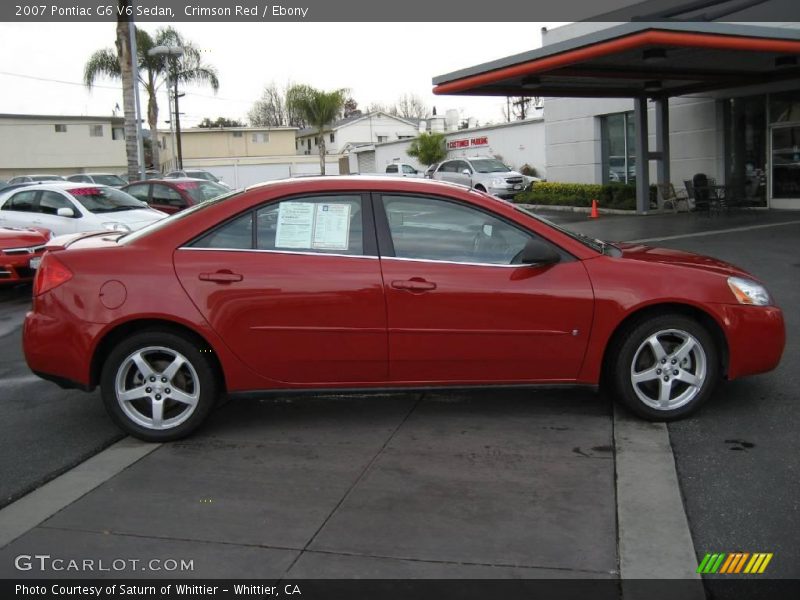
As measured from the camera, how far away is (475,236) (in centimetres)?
501

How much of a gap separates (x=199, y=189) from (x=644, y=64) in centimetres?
959

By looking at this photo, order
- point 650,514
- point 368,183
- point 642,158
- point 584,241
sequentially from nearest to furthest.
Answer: point 650,514 < point 368,183 < point 584,241 < point 642,158

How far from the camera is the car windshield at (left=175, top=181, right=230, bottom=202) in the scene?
56.1 feet

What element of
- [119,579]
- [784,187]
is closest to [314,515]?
[119,579]

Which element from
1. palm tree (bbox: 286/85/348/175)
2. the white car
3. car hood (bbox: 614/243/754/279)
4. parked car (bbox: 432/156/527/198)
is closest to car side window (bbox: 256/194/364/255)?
car hood (bbox: 614/243/754/279)

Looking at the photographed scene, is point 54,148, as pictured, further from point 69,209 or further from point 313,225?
point 313,225

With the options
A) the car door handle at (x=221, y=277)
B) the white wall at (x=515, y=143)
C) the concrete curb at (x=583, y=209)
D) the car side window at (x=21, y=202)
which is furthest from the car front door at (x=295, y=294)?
the white wall at (x=515, y=143)

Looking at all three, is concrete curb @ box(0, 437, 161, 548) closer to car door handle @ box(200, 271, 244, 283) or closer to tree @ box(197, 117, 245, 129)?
car door handle @ box(200, 271, 244, 283)

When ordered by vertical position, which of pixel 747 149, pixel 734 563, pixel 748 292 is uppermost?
pixel 747 149

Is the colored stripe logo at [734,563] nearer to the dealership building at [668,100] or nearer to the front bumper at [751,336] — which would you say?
the front bumper at [751,336]

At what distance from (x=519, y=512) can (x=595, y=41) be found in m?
11.3

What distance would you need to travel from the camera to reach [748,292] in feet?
16.6

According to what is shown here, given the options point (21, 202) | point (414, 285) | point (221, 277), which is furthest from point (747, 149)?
point (221, 277)

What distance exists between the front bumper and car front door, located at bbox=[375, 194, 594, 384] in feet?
3.01
